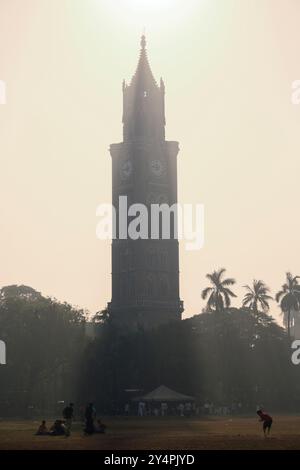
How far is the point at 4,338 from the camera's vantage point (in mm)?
117562

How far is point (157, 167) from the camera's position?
16962 centimetres

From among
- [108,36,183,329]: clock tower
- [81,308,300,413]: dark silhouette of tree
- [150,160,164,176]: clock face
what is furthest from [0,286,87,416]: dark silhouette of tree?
[150,160,164,176]: clock face

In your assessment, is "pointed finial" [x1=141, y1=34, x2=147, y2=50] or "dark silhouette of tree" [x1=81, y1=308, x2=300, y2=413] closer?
"dark silhouette of tree" [x1=81, y1=308, x2=300, y2=413]

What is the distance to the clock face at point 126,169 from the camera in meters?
169

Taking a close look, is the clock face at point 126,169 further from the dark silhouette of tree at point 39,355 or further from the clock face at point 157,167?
the dark silhouette of tree at point 39,355

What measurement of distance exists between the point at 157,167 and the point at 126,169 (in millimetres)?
5218

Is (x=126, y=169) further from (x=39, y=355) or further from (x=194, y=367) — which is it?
(x=39, y=355)

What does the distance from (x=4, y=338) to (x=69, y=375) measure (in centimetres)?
875

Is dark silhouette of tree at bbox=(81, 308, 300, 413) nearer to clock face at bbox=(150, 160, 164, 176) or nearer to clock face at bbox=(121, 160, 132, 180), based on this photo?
clock face at bbox=(150, 160, 164, 176)

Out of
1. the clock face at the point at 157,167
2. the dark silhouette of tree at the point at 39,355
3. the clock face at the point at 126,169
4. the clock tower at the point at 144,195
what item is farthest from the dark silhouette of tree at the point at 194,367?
the clock face at the point at 126,169

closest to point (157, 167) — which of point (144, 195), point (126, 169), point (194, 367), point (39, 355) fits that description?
point (126, 169)

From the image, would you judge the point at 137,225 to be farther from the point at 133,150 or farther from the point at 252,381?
the point at 252,381

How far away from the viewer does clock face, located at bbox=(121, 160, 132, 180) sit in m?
169
